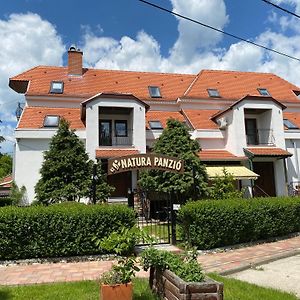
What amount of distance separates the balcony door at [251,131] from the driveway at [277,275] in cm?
1950

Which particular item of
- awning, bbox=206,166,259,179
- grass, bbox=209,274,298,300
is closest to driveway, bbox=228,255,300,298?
grass, bbox=209,274,298,300

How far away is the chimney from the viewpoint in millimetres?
33094

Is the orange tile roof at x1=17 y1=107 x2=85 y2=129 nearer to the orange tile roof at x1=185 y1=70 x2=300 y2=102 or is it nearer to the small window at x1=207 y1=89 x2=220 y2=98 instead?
the orange tile roof at x1=185 y1=70 x2=300 y2=102

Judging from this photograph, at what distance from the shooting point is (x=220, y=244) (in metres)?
13.3

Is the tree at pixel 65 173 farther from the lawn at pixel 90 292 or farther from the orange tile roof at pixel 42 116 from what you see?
the lawn at pixel 90 292

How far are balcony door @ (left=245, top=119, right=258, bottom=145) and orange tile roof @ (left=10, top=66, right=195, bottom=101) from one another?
683 cm

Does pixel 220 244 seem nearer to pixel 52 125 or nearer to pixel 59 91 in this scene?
pixel 52 125

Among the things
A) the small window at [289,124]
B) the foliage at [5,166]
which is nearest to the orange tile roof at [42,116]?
the small window at [289,124]

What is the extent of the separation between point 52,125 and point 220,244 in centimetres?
1718

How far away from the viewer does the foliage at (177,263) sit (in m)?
6.35

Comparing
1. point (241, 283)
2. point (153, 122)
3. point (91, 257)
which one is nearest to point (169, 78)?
point (153, 122)

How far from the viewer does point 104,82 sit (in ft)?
109

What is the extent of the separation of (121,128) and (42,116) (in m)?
6.16

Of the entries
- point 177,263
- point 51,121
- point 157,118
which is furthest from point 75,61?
point 177,263
